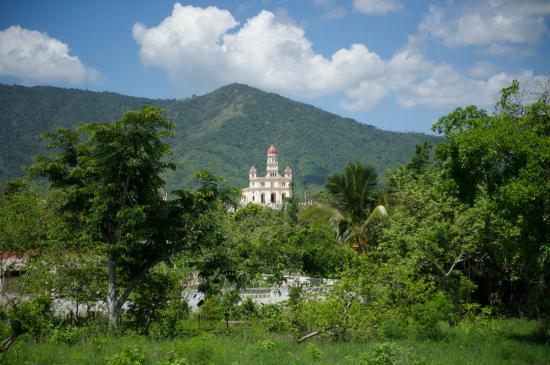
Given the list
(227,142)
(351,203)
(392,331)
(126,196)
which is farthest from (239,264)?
(227,142)

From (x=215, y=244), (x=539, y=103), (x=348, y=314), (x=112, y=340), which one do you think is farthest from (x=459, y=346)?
(x=112, y=340)

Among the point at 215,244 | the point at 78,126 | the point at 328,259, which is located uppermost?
the point at 78,126

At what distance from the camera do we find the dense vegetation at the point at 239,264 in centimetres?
859

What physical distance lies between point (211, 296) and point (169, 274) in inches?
46.8

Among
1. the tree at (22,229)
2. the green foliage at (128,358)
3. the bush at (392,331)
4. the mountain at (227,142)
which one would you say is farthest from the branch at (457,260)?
the mountain at (227,142)

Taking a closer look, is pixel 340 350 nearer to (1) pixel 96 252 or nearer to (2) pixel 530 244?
(2) pixel 530 244

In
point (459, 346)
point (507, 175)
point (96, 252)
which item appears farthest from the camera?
point (96, 252)

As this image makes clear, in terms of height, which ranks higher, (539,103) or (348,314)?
(539,103)

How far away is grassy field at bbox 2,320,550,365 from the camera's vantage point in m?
7.95

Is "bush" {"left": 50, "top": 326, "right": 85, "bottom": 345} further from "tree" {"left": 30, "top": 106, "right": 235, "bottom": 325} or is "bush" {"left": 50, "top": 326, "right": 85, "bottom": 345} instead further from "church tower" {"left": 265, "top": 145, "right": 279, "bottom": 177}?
"church tower" {"left": 265, "top": 145, "right": 279, "bottom": 177}

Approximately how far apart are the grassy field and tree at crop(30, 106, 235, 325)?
1.84 meters

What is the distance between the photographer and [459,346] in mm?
9719

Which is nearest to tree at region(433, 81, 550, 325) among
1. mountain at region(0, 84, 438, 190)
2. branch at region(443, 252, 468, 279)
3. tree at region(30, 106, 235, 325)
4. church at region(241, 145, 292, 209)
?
branch at region(443, 252, 468, 279)

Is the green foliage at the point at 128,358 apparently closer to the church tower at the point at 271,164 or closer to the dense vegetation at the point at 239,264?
the dense vegetation at the point at 239,264
